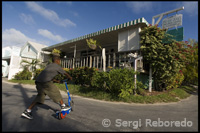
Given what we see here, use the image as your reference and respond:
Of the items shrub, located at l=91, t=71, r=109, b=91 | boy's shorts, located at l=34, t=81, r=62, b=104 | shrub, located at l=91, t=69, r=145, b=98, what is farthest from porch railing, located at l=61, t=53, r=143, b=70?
boy's shorts, located at l=34, t=81, r=62, b=104

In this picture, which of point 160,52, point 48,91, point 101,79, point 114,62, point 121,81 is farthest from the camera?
point 114,62

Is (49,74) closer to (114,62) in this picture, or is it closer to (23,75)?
(114,62)

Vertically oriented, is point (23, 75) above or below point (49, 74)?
below

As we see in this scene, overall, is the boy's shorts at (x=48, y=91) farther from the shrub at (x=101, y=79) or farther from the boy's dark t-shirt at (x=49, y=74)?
the shrub at (x=101, y=79)

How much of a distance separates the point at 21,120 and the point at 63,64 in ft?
32.4

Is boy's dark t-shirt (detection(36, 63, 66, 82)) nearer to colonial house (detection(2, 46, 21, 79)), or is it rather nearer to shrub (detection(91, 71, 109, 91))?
shrub (detection(91, 71, 109, 91))

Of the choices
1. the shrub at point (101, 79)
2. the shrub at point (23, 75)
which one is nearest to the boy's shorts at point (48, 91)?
the shrub at point (101, 79)

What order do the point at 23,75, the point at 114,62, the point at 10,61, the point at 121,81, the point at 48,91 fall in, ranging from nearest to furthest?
1. the point at 48,91
2. the point at 121,81
3. the point at 114,62
4. the point at 23,75
5. the point at 10,61

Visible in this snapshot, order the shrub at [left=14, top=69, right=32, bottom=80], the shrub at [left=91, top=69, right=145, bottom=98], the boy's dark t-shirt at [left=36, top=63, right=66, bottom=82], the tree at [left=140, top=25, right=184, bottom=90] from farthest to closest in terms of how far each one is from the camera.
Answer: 1. the shrub at [left=14, top=69, right=32, bottom=80]
2. the tree at [left=140, top=25, right=184, bottom=90]
3. the shrub at [left=91, top=69, right=145, bottom=98]
4. the boy's dark t-shirt at [left=36, top=63, right=66, bottom=82]

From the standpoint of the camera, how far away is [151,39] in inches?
237

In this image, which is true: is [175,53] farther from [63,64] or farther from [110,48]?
[63,64]

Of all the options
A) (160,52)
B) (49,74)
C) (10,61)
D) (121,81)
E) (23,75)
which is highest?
(160,52)

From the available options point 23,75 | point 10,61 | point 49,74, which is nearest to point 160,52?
point 49,74

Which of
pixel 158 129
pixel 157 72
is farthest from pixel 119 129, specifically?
pixel 157 72
